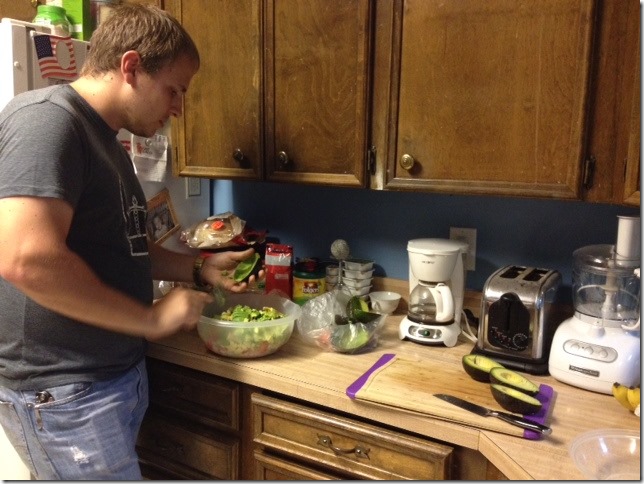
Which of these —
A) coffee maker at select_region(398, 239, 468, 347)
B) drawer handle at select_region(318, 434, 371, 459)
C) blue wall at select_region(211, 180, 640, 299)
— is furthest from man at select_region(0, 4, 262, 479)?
blue wall at select_region(211, 180, 640, 299)

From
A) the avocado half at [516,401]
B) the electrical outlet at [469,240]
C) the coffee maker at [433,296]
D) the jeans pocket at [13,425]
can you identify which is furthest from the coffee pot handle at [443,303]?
the jeans pocket at [13,425]

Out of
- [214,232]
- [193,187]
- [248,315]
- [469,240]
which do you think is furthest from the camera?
[193,187]

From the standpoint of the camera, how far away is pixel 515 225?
1659mm

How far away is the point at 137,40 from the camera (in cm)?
116

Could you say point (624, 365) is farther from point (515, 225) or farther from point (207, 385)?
point (207, 385)

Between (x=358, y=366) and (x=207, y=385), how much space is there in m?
0.40

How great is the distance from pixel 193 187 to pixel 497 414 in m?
1.36

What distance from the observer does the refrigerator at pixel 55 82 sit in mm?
1442

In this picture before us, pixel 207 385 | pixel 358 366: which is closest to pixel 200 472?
pixel 207 385

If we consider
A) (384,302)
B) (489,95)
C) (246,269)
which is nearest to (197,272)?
(246,269)

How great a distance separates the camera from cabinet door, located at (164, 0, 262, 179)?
5.21 feet

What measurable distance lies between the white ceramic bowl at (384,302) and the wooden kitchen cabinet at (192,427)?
0.55m

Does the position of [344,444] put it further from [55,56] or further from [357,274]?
[55,56]

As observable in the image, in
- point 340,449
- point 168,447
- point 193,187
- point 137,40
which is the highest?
point 137,40
